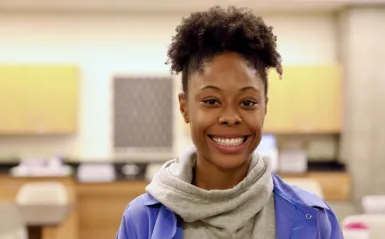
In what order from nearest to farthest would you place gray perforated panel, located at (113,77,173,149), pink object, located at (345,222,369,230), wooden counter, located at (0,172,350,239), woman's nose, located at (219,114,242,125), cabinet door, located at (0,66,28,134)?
1. woman's nose, located at (219,114,242,125)
2. pink object, located at (345,222,369,230)
3. wooden counter, located at (0,172,350,239)
4. cabinet door, located at (0,66,28,134)
5. gray perforated panel, located at (113,77,173,149)

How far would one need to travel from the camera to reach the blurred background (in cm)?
539

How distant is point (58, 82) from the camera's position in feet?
17.9

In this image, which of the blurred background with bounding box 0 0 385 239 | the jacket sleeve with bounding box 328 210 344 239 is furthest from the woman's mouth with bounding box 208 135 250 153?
the blurred background with bounding box 0 0 385 239

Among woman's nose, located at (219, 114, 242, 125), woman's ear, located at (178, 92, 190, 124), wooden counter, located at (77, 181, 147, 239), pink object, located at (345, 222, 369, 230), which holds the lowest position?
wooden counter, located at (77, 181, 147, 239)

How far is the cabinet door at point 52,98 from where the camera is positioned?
541 cm

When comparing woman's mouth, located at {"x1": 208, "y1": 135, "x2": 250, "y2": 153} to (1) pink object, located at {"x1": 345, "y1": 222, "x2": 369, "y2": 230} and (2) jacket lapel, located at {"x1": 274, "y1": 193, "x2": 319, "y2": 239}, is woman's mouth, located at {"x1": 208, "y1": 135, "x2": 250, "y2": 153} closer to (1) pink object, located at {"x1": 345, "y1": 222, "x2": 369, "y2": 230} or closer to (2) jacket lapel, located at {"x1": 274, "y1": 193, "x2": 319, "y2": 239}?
(2) jacket lapel, located at {"x1": 274, "y1": 193, "x2": 319, "y2": 239}

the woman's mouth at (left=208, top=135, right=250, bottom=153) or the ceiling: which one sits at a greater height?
the ceiling

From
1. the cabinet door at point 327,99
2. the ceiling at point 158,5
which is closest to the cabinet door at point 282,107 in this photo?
the cabinet door at point 327,99

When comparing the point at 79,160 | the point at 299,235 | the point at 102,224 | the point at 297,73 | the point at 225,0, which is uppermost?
the point at 225,0

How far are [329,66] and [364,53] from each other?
0.38m

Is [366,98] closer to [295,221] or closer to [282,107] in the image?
[282,107]

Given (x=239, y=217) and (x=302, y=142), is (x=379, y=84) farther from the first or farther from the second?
(x=239, y=217)

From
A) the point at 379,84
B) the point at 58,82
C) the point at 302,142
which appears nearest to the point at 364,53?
the point at 379,84

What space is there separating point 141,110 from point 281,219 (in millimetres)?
4801
